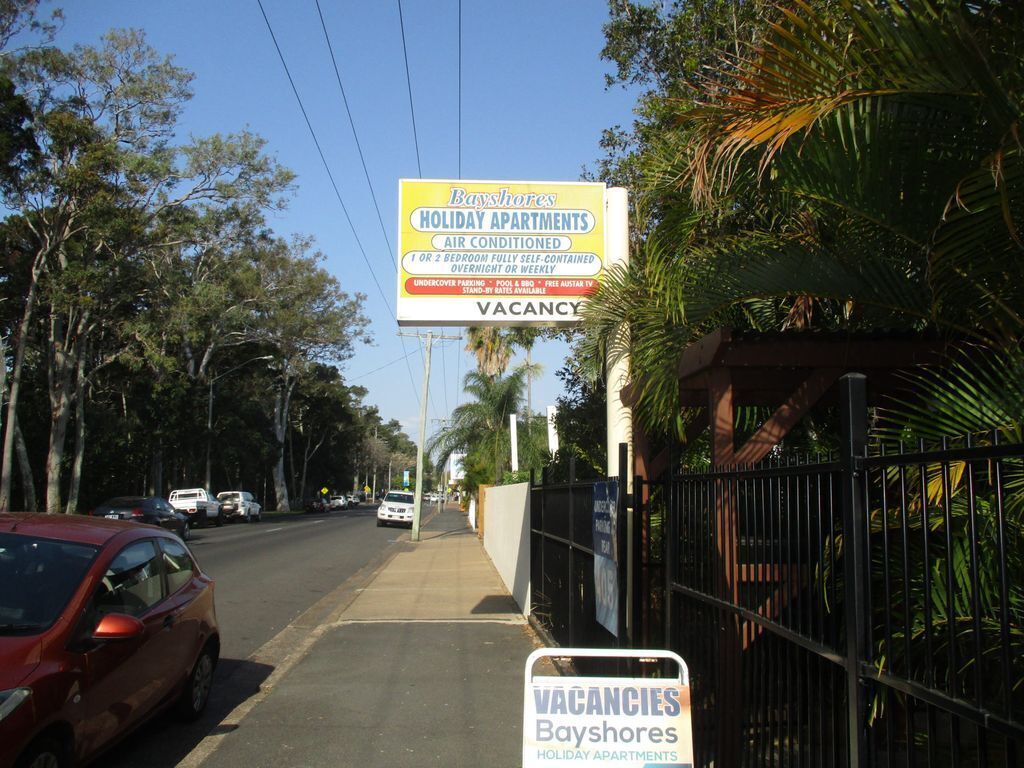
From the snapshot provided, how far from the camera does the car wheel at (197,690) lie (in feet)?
22.2

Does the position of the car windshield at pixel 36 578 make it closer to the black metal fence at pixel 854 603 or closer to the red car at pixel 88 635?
the red car at pixel 88 635

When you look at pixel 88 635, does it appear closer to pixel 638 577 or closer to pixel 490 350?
pixel 638 577

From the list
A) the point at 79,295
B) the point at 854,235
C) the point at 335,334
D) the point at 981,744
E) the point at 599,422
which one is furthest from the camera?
the point at 335,334

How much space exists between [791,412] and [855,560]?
334 centimetres

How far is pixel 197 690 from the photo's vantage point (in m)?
6.94

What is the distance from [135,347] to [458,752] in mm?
31492

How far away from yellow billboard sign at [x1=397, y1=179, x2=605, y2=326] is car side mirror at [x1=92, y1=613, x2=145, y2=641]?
5.90 m

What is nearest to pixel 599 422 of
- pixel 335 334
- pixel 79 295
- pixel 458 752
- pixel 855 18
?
pixel 458 752

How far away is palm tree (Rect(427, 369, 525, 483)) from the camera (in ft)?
130

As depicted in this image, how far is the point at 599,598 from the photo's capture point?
6.84m

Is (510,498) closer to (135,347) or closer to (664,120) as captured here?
(664,120)

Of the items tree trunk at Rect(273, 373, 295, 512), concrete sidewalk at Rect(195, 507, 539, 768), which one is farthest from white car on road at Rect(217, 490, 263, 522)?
concrete sidewalk at Rect(195, 507, 539, 768)

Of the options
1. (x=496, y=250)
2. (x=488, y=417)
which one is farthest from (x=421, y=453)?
(x=496, y=250)

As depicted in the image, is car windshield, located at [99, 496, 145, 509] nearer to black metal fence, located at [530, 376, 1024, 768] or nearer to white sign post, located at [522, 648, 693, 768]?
black metal fence, located at [530, 376, 1024, 768]
